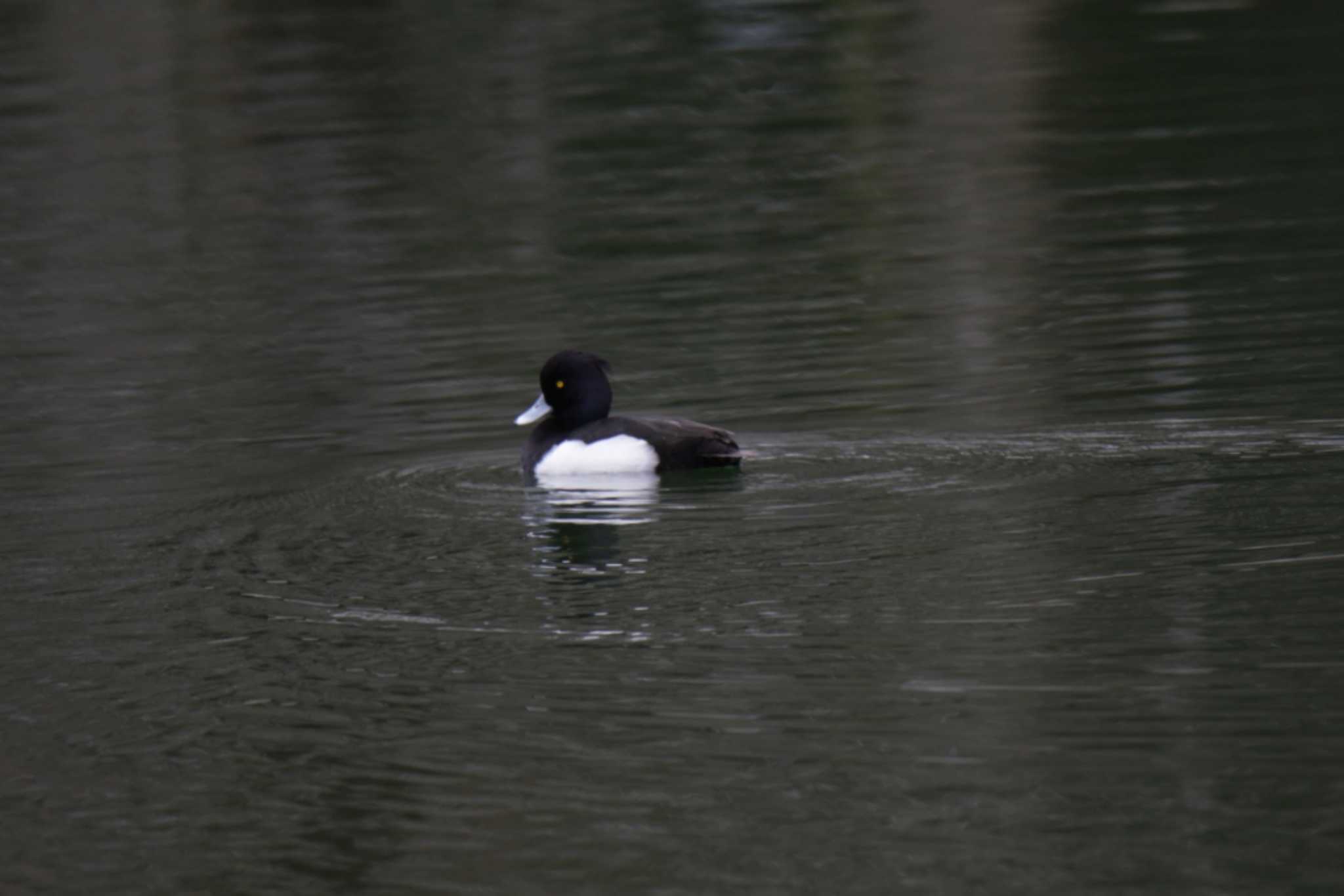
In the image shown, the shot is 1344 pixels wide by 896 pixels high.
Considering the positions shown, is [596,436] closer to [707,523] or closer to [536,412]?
[536,412]

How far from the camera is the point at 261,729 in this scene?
25.9 feet

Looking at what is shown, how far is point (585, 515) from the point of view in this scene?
10.5 m

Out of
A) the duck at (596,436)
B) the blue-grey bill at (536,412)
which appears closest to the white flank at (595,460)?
the duck at (596,436)

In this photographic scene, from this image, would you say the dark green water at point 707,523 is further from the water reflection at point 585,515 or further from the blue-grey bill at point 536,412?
the blue-grey bill at point 536,412

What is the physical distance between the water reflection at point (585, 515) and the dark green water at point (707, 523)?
0.15ft

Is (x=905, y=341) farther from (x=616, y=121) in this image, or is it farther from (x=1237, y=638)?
(x=616, y=121)

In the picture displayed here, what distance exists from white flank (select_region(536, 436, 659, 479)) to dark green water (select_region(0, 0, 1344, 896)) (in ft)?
0.81

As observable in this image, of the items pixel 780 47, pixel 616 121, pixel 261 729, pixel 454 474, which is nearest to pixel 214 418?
pixel 454 474

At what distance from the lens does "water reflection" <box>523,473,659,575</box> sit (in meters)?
9.65

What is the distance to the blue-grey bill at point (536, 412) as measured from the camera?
470 inches

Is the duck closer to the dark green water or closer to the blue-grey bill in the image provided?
the blue-grey bill

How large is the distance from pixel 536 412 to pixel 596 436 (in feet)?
2.31

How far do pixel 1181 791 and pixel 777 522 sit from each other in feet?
11.2

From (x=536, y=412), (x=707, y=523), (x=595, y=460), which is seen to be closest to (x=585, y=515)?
(x=707, y=523)
